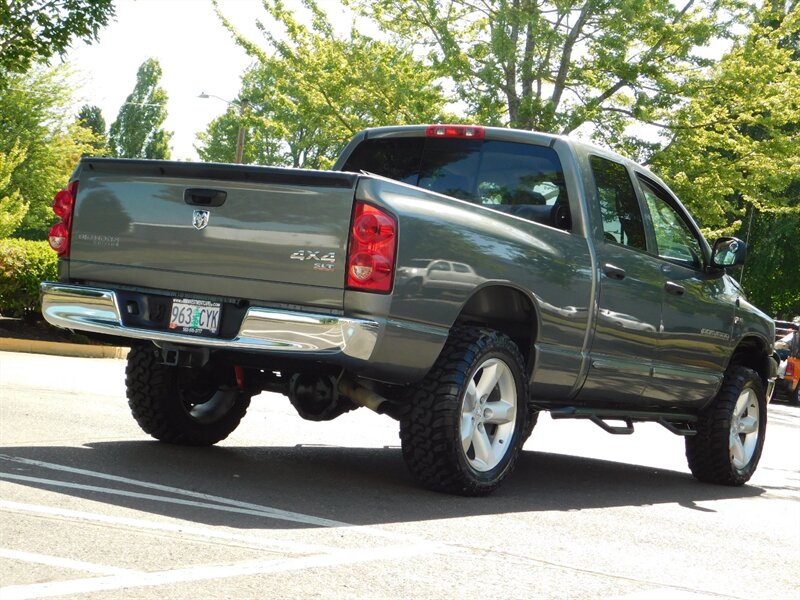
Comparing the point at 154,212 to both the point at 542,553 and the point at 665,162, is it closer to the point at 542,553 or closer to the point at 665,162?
the point at 542,553

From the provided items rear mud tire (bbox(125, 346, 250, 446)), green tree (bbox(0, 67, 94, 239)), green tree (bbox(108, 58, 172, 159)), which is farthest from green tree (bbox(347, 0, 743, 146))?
green tree (bbox(108, 58, 172, 159))

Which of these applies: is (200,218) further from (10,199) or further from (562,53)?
(10,199)

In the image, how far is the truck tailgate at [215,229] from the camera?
6031 mm

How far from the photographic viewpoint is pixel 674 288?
27.0 ft

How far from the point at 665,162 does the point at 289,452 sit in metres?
16.8

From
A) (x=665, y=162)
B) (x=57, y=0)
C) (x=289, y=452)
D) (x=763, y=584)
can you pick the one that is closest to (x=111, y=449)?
(x=289, y=452)

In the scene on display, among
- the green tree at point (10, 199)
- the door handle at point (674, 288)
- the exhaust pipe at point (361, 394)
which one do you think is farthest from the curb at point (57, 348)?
the green tree at point (10, 199)

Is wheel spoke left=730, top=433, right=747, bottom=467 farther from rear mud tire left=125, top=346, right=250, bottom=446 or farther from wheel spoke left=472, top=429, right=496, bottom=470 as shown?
rear mud tire left=125, top=346, right=250, bottom=446

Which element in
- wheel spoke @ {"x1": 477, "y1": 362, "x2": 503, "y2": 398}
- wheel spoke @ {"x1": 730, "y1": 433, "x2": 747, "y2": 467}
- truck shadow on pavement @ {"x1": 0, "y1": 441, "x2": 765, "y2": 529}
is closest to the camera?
truck shadow on pavement @ {"x1": 0, "y1": 441, "x2": 765, "y2": 529}

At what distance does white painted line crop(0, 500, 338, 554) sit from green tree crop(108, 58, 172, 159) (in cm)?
8446

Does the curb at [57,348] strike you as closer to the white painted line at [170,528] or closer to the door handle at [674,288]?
the door handle at [674,288]

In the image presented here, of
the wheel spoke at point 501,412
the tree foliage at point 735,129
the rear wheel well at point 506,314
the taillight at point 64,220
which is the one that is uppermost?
the tree foliage at point 735,129

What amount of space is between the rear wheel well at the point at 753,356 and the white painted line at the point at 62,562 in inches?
240

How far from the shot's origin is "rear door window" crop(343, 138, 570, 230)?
754 cm
